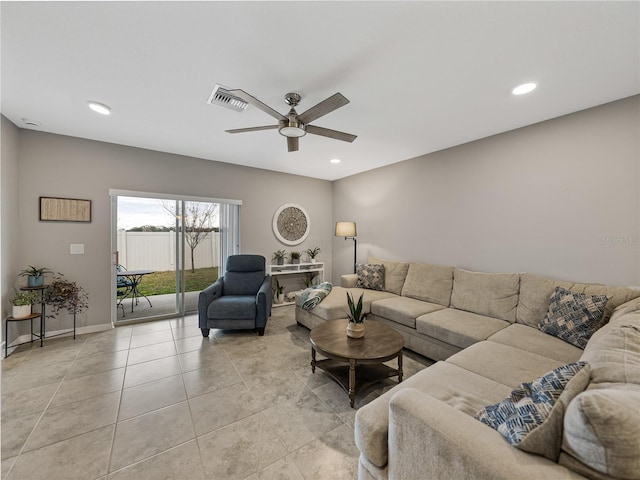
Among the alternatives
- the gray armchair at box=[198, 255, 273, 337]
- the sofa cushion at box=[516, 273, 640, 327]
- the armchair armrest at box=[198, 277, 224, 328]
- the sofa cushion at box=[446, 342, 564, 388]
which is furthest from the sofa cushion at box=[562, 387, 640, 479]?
the armchair armrest at box=[198, 277, 224, 328]

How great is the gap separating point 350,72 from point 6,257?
400 centimetres

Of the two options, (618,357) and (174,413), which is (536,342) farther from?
(174,413)

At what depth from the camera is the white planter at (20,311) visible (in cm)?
281

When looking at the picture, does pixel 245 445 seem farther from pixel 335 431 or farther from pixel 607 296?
pixel 607 296

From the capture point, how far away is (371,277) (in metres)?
4.05

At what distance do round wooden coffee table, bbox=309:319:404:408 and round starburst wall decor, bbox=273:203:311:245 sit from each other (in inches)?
107

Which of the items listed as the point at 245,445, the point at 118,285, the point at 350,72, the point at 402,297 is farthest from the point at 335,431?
the point at 118,285

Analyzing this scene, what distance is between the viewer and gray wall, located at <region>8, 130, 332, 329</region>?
122 inches

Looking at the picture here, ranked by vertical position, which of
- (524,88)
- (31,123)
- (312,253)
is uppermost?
(31,123)

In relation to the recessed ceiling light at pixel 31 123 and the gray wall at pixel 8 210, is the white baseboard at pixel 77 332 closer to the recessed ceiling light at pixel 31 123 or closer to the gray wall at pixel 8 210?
the gray wall at pixel 8 210

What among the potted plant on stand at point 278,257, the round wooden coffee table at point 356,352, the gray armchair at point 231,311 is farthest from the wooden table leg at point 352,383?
the potted plant on stand at point 278,257

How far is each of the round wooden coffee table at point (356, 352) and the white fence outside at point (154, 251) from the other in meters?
2.75

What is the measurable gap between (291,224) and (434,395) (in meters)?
4.09

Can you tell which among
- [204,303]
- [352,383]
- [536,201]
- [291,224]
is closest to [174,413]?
[352,383]
